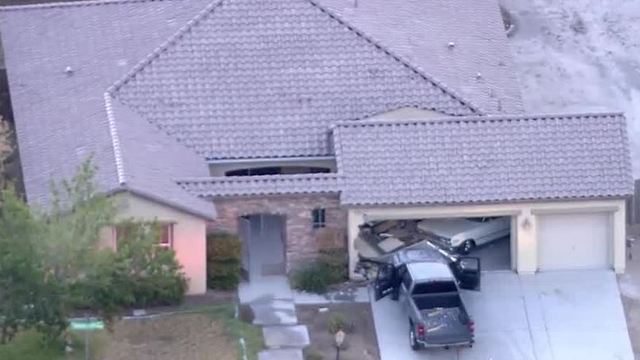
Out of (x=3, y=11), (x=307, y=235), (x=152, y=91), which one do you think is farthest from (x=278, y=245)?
(x=3, y=11)

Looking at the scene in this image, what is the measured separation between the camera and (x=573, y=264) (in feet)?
177

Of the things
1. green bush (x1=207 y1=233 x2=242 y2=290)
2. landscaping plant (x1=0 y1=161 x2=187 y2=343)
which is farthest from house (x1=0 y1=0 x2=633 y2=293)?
landscaping plant (x1=0 y1=161 x2=187 y2=343)

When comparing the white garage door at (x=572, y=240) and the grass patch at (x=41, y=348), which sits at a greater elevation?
the white garage door at (x=572, y=240)

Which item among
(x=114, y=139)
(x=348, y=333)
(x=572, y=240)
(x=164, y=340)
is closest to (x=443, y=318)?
(x=348, y=333)

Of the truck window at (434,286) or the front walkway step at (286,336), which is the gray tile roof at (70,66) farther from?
the truck window at (434,286)

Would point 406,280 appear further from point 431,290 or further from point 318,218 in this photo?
point 318,218

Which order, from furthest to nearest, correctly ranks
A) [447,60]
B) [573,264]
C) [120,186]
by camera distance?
[447,60] → [573,264] → [120,186]

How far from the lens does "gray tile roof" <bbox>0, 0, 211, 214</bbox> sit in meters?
53.3

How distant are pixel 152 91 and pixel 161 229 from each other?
5.21 metres

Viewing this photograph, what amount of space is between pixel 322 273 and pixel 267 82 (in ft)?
19.4

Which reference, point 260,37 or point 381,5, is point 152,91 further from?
point 381,5

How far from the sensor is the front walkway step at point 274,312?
5131 centimetres

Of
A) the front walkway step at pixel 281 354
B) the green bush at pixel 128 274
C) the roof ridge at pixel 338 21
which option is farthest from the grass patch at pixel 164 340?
the roof ridge at pixel 338 21

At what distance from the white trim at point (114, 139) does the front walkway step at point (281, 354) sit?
217 inches
